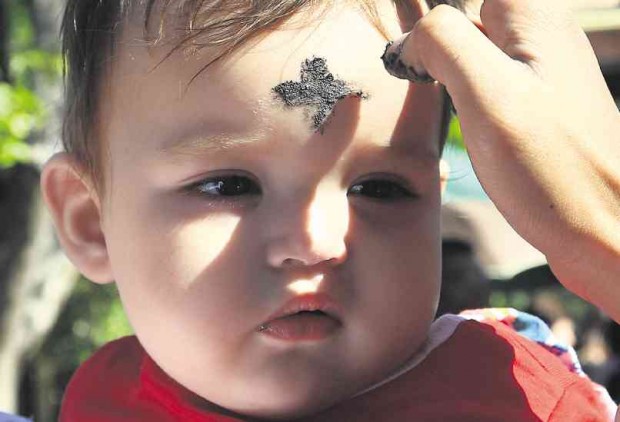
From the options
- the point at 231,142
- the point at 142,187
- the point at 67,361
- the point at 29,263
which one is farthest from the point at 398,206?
the point at 67,361

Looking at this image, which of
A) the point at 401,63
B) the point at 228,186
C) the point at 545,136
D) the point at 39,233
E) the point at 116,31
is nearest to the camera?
the point at 545,136

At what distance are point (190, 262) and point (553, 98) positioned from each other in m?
0.59

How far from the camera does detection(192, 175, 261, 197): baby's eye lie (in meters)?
1.43

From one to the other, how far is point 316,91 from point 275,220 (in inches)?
7.9

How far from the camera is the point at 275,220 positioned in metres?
1.37

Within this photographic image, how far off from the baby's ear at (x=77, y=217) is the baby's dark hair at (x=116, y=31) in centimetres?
4

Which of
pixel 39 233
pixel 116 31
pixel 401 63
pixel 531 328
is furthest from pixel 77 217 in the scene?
pixel 39 233

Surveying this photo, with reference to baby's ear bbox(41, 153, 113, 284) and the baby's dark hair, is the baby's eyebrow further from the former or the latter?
baby's ear bbox(41, 153, 113, 284)

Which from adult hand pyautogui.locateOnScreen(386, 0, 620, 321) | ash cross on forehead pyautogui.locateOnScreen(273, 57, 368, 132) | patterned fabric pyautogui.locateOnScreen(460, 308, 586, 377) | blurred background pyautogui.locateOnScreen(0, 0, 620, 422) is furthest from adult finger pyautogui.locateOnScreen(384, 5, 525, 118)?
blurred background pyautogui.locateOnScreen(0, 0, 620, 422)

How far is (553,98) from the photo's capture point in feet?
3.66

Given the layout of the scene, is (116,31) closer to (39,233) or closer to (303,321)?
(303,321)

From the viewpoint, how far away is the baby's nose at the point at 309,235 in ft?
4.40

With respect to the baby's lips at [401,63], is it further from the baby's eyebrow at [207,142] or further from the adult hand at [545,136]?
the baby's eyebrow at [207,142]

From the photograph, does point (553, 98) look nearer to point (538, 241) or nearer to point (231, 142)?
point (538, 241)
